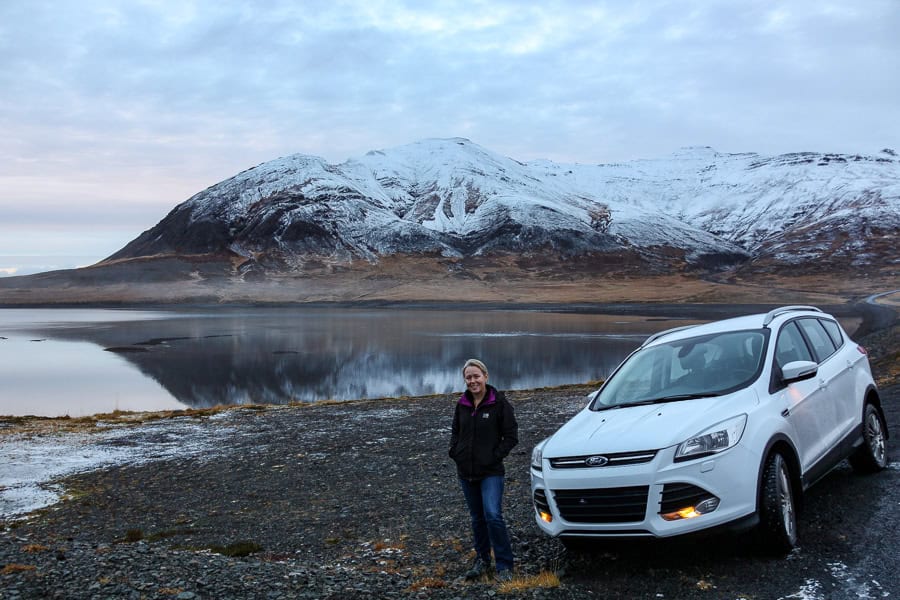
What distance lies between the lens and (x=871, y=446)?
895cm

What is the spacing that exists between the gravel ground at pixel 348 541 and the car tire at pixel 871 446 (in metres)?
0.20

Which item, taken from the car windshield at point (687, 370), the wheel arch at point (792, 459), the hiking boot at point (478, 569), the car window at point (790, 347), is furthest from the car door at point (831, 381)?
the hiking boot at point (478, 569)

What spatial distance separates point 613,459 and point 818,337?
393 centimetres

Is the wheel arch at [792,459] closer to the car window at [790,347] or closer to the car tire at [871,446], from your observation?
the car window at [790,347]

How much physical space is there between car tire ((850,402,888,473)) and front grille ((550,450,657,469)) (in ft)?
13.4

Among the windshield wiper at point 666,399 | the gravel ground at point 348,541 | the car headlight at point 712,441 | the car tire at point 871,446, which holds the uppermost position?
the windshield wiper at point 666,399

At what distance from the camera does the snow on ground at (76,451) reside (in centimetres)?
1187

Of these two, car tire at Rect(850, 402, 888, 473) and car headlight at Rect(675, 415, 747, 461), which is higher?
car headlight at Rect(675, 415, 747, 461)

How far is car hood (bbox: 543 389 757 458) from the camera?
6.18m

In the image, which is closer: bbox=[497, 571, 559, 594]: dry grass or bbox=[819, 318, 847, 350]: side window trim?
bbox=[497, 571, 559, 594]: dry grass

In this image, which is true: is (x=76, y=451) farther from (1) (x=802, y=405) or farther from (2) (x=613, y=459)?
(1) (x=802, y=405)

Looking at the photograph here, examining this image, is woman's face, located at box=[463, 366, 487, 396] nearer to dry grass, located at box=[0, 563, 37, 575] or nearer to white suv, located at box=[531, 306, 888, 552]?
white suv, located at box=[531, 306, 888, 552]

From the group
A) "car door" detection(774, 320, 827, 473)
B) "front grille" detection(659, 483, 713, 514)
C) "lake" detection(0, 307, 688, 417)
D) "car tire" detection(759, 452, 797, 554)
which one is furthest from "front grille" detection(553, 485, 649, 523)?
"lake" detection(0, 307, 688, 417)

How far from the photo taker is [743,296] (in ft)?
344
